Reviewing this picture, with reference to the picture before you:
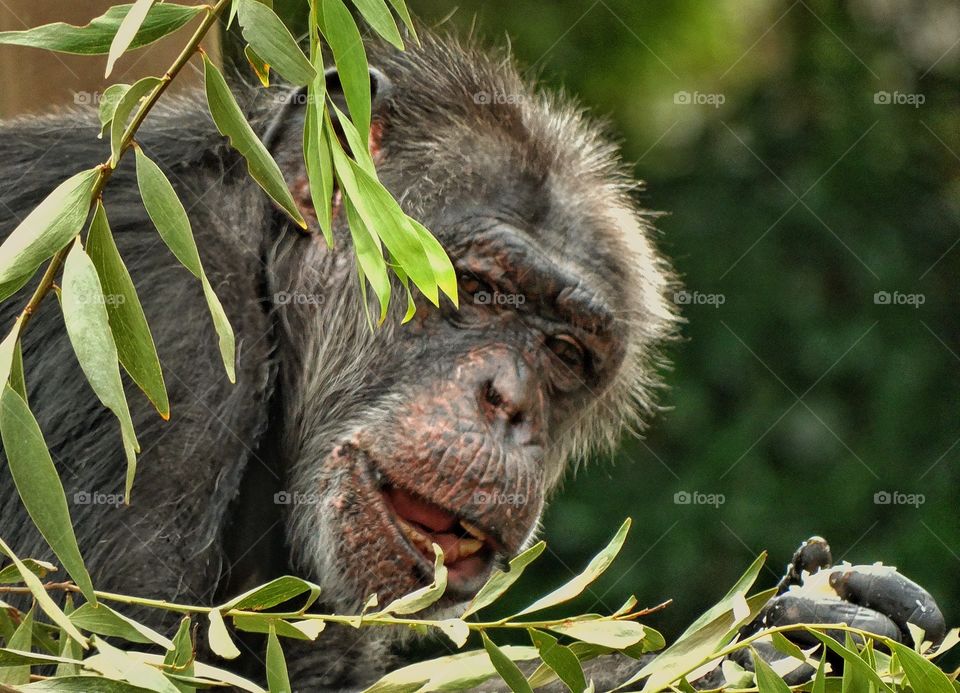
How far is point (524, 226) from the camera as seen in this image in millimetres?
3262

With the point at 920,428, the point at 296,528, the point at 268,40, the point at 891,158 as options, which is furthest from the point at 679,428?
the point at 268,40

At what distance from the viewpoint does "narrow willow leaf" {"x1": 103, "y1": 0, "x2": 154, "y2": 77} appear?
4.62 feet

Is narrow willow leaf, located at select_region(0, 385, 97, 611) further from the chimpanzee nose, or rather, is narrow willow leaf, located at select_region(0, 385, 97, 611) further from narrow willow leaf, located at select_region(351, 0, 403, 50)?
the chimpanzee nose

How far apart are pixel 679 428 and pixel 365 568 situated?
2.72 metres

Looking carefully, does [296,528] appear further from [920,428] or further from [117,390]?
[920,428]
